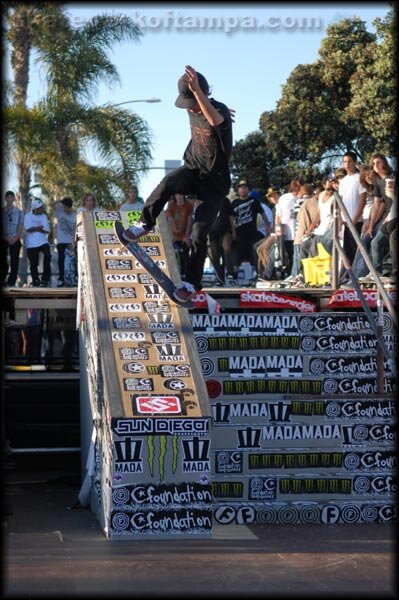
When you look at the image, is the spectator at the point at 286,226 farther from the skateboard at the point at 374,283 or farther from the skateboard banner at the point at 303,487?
the skateboard banner at the point at 303,487

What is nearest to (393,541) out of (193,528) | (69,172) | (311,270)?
(193,528)

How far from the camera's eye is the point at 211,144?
29.8 feet

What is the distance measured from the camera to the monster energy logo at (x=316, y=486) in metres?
9.41

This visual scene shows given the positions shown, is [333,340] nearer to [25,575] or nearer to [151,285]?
[151,285]

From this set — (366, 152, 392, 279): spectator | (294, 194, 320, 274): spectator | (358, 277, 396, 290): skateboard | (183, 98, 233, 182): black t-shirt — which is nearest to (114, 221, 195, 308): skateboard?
(183, 98, 233, 182): black t-shirt

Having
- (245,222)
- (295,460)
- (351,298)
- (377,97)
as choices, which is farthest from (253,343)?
(377,97)

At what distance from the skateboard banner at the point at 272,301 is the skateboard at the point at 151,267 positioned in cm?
196

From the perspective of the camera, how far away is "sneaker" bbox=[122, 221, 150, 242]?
31.8ft

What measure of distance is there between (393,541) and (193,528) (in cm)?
167

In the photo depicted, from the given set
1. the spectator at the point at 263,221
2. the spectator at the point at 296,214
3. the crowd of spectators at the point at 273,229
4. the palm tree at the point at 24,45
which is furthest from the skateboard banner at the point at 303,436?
the palm tree at the point at 24,45

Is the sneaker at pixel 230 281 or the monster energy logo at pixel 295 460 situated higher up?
the sneaker at pixel 230 281

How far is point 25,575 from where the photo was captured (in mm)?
6754

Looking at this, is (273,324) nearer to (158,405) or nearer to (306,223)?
(158,405)

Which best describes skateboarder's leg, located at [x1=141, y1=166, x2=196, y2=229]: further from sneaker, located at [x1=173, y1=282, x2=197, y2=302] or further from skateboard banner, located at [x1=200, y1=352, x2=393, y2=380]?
skateboard banner, located at [x1=200, y1=352, x2=393, y2=380]
